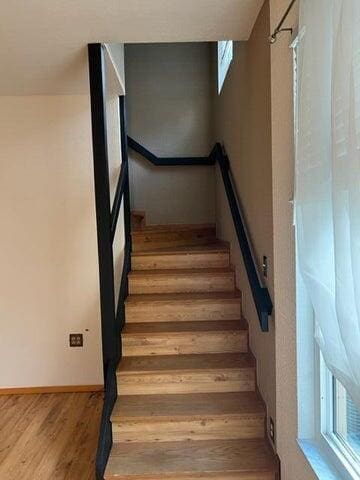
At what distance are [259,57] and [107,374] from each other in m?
2.00

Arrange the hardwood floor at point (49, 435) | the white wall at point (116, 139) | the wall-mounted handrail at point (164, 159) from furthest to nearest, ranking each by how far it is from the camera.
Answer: the wall-mounted handrail at point (164, 159) → the white wall at point (116, 139) → the hardwood floor at point (49, 435)

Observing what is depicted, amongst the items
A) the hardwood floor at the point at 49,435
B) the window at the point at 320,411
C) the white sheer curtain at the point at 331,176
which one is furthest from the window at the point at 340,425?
the hardwood floor at the point at 49,435

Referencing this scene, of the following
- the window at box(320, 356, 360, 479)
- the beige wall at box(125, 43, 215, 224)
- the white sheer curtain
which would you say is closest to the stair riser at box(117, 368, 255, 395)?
the window at box(320, 356, 360, 479)

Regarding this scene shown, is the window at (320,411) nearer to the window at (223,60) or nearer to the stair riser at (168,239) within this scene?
the window at (223,60)

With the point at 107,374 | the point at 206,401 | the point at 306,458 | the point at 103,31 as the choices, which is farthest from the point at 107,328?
the point at 103,31

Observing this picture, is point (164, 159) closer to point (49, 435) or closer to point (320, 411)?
point (49, 435)

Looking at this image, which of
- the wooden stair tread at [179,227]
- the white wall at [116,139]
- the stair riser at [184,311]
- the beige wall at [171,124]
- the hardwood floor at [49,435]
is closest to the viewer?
the hardwood floor at [49,435]

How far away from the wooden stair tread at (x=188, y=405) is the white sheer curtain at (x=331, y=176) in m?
0.99

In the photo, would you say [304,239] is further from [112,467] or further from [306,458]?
[112,467]

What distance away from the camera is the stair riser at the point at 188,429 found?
2006 millimetres

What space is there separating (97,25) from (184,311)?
6.20 feet

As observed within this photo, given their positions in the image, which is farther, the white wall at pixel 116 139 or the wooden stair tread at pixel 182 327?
the white wall at pixel 116 139

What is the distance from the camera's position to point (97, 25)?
1918 mm

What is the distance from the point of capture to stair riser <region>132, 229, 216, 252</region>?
3.67m
